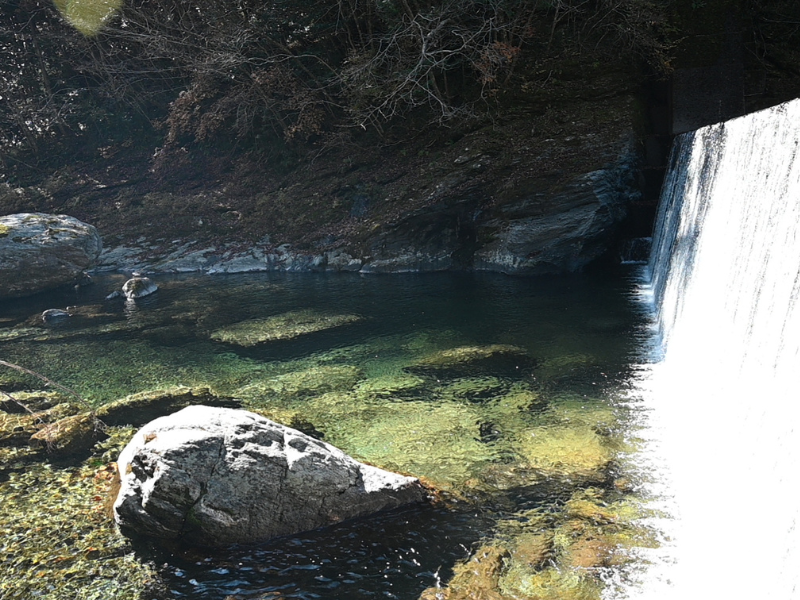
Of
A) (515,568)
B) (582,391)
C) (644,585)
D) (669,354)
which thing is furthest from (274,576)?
(669,354)

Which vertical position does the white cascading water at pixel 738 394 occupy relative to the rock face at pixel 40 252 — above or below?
above

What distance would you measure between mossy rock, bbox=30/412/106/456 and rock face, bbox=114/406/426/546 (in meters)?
2.17

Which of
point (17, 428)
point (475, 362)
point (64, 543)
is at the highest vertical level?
point (475, 362)

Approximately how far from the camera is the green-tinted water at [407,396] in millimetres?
5684

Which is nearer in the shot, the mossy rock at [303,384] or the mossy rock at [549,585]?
the mossy rock at [549,585]

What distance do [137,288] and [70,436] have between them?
1248 cm

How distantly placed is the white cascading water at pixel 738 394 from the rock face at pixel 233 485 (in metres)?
2.81

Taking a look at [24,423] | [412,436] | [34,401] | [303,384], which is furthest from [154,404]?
[412,436]

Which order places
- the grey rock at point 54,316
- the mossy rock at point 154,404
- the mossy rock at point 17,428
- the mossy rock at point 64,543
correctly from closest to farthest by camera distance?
1. the mossy rock at point 64,543
2. the mossy rock at point 17,428
3. the mossy rock at point 154,404
4. the grey rock at point 54,316

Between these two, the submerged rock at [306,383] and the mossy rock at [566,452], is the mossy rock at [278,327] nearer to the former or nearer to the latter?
the submerged rock at [306,383]

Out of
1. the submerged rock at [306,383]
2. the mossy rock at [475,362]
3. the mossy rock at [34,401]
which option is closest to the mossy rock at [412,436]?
the submerged rock at [306,383]

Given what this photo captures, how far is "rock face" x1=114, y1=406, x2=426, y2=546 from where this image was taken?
606 cm

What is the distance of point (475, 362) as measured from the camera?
11219 millimetres

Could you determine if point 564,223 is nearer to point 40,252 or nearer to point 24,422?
point 24,422
